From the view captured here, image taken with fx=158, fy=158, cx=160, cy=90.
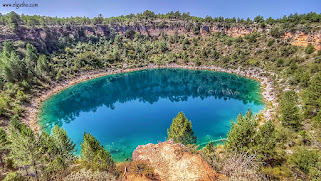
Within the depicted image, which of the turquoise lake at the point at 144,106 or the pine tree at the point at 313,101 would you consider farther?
the turquoise lake at the point at 144,106

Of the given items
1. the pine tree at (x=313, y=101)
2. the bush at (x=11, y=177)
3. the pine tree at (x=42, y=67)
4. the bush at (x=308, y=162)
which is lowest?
the bush at (x=308, y=162)

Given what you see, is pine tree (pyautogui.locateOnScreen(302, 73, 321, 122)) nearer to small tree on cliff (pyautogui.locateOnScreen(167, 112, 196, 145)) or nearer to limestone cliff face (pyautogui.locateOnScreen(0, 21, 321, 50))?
small tree on cliff (pyautogui.locateOnScreen(167, 112, 196, 145))

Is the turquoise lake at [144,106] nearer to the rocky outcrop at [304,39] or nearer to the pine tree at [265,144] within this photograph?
the pine tree at [265,144]

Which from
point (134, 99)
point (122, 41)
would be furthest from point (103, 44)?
point (134, 99)

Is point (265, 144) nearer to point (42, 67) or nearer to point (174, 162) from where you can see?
point (174, 162)

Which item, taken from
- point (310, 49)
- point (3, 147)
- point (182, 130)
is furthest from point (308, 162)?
point (310, 49)

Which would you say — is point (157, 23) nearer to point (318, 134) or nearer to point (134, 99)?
point (134, 99)

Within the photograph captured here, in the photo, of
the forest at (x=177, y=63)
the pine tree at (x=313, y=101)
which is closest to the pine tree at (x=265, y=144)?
the forest at (x=177, y=63)
